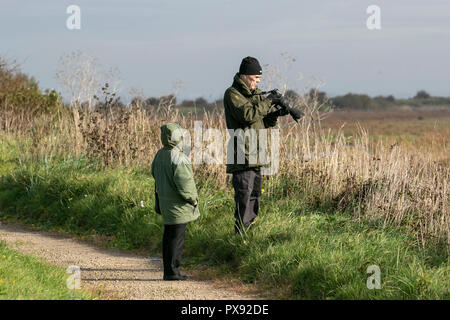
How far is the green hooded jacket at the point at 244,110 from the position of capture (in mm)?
6930

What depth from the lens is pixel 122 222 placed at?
9148 millimetres

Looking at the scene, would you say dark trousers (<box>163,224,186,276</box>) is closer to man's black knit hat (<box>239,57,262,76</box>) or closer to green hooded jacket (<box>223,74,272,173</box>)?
green hooded jacket (<box>223,74,272,173</box>)

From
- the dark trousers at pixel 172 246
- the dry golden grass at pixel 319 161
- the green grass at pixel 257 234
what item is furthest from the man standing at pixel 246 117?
the dry golden grass at pixel 319 161

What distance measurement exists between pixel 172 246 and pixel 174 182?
2.49ft

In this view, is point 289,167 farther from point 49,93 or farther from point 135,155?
point 49,93

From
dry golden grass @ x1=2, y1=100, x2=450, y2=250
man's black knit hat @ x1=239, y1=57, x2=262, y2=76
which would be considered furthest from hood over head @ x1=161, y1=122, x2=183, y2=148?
dry golden grass @ x1=2, y1=100, x2=450, y2=250

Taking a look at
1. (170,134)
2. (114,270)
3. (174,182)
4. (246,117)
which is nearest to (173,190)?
(174,182)

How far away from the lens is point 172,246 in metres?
6.76

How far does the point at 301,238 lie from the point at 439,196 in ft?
8.77

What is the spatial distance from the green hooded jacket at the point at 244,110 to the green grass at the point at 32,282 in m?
2.36

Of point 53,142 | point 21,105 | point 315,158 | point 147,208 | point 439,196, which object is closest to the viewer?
point 439,196

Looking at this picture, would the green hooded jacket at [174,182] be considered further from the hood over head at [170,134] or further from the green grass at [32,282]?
the green grass at [32,282]

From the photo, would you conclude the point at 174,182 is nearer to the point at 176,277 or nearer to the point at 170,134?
the point at 170,134

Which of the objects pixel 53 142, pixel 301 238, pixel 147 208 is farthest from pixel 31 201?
pixel 301 238
